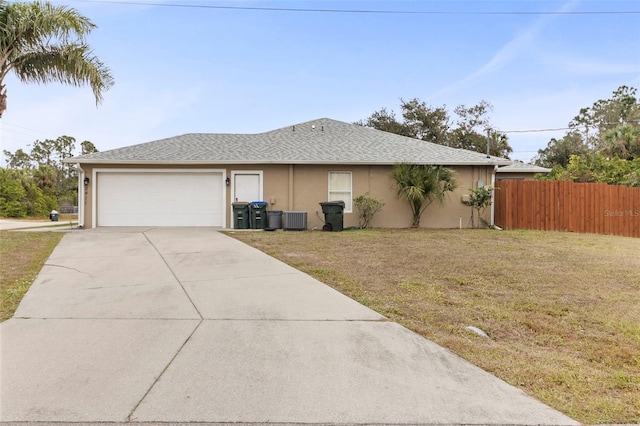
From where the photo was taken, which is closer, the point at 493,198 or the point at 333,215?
the point at 333,215

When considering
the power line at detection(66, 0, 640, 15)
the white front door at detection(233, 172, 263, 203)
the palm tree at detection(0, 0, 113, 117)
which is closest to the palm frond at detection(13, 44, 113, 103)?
the palm tree at detection(0, 0, 113, 117)

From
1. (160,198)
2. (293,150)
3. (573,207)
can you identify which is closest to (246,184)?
(293,150)

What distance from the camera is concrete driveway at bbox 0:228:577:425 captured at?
2.79 meters

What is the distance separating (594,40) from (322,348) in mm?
17636

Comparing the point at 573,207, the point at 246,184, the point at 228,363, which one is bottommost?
the point at 228,363

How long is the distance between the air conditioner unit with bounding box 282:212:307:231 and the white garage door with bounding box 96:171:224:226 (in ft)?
8.87

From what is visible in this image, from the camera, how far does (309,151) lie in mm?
15977

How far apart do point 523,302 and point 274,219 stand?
34.1ft

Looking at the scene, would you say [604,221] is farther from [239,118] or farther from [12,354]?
[239,118]

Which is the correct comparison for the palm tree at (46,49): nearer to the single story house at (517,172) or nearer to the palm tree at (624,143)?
the single story house at (517,172)

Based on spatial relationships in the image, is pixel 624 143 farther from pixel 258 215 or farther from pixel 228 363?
pixel 228 363

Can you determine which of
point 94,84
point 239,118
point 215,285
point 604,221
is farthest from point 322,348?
point 239,118

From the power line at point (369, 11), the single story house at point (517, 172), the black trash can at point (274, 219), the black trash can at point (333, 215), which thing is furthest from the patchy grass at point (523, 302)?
the single story house at point (517, 172)

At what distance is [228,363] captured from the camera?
352 centimetres
